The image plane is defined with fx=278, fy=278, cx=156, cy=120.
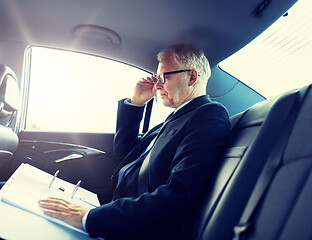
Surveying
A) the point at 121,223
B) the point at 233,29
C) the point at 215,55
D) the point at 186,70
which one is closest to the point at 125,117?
the point at 186,70

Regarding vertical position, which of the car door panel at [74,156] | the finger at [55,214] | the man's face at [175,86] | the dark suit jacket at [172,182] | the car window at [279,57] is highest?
the car window at [279,57]

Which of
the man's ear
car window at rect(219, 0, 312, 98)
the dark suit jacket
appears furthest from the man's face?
car window at rect(219, 0, 312, 98)

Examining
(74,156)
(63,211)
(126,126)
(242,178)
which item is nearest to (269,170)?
(242,178)

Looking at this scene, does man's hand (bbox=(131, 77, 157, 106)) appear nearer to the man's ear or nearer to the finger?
the man's ear

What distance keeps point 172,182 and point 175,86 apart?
0.74 m

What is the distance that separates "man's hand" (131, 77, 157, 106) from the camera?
6.54 feet

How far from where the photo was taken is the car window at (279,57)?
5.02 feet

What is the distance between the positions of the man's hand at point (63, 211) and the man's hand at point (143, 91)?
1084mm

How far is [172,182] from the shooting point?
103 centimetres

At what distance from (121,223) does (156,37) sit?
1.30 meters

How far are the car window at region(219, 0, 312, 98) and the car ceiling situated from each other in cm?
9

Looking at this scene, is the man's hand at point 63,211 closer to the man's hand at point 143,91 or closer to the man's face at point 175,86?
the man's face at point 175,86

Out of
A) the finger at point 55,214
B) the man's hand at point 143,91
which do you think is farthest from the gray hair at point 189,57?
the finger at point 55,214

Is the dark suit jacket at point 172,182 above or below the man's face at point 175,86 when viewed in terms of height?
below
